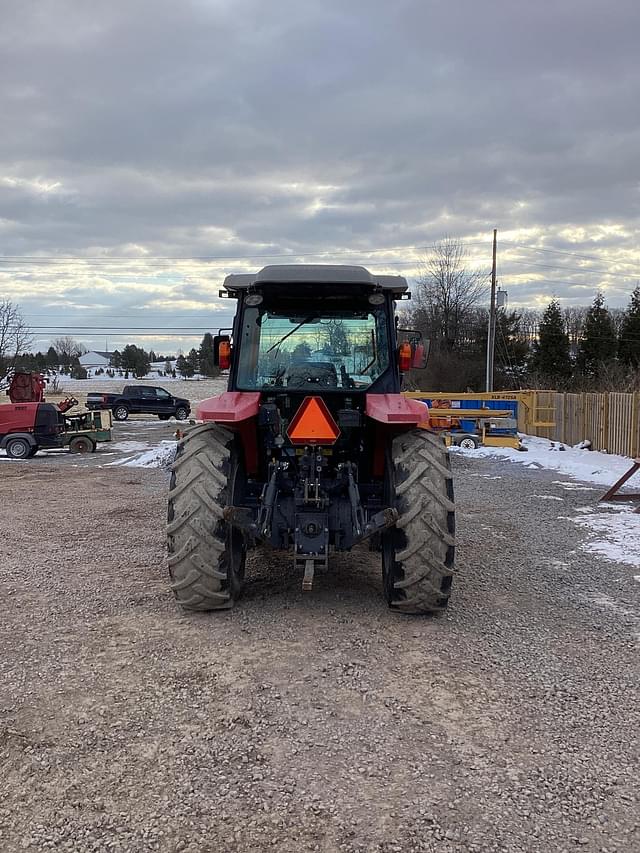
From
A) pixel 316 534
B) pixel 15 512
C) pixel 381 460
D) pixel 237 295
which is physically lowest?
pixel 15 512

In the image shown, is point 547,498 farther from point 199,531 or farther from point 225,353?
point 199,531

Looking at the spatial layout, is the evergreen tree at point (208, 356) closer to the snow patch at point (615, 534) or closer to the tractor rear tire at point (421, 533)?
the tractor rear tire at point (421, 533)

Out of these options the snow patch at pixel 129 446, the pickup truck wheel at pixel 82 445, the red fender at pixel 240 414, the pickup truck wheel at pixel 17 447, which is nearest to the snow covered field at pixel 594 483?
the red fender at pixel 240 414

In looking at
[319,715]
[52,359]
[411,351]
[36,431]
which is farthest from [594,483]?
[52,359]

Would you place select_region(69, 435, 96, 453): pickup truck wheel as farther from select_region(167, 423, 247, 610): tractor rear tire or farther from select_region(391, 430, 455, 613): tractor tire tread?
select_region(391, 430, 455, 613): tractor tire tread

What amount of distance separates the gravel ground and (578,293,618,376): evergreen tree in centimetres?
4282

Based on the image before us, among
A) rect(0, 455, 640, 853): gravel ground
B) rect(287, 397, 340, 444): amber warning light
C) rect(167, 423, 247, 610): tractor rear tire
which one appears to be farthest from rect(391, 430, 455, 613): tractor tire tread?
rect(167, 423, 247, 610): tractor rear tire

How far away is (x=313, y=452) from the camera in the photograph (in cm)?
524

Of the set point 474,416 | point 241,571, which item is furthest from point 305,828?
point 474,416

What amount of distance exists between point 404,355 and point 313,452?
1.19 m

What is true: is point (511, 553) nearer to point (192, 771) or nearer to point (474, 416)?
point (192, 771)

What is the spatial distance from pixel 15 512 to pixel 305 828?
8.40m

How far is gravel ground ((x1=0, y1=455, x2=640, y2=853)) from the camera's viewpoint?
9.13 feet

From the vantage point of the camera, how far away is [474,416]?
733 inches
